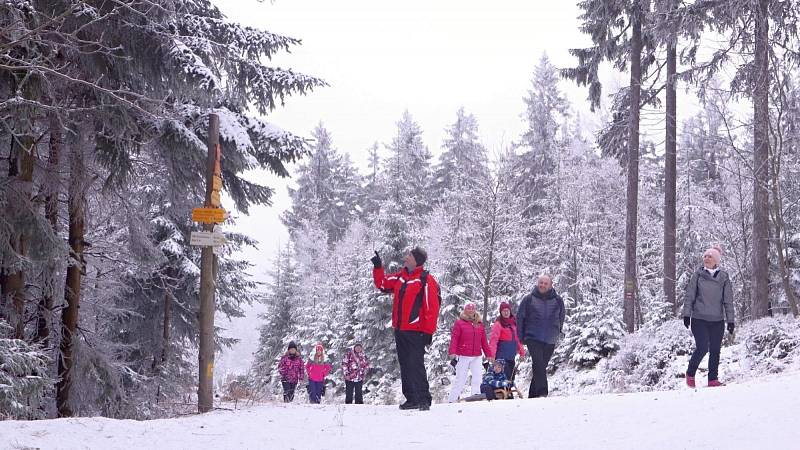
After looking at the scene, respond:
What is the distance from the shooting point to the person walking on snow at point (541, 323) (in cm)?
1044

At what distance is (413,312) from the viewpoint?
26.9ft

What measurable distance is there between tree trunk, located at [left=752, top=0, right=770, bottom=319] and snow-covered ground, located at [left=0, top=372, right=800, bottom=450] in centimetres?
738

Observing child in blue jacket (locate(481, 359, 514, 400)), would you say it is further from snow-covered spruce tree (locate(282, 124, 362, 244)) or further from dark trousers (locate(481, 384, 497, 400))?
snow-covered spruce tree (locate(282, 124, 362, 244))

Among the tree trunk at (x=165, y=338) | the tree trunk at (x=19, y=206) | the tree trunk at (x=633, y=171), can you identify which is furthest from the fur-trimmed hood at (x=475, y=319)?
the tree trunk at (x=633, y=171)

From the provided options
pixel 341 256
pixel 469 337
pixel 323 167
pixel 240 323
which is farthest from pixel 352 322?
pixel 240 323

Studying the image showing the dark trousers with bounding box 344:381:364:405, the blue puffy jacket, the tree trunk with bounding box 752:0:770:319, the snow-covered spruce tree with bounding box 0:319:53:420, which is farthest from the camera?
the dark trousers with bounding box 344:381:364:405

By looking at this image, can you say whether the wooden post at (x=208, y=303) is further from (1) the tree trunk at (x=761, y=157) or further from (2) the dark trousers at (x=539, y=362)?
(1) the tree trunk at (x=761, y=157)

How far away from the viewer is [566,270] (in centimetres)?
3219

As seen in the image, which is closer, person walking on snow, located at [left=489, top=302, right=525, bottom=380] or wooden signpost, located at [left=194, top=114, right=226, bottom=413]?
wooden signpost, located at [left=194, top=114, right=226, bottom=413]

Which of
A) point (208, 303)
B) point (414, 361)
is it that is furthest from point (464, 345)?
point (208, 303)

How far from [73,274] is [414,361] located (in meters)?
5.92

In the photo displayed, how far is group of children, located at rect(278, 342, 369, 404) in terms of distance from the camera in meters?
17.7

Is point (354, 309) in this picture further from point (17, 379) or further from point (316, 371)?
A: point (17, 379)

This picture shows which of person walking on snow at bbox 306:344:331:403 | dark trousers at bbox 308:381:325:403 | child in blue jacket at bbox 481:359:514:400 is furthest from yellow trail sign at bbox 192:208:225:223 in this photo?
dark trousers at bbox 308:381:325:403
